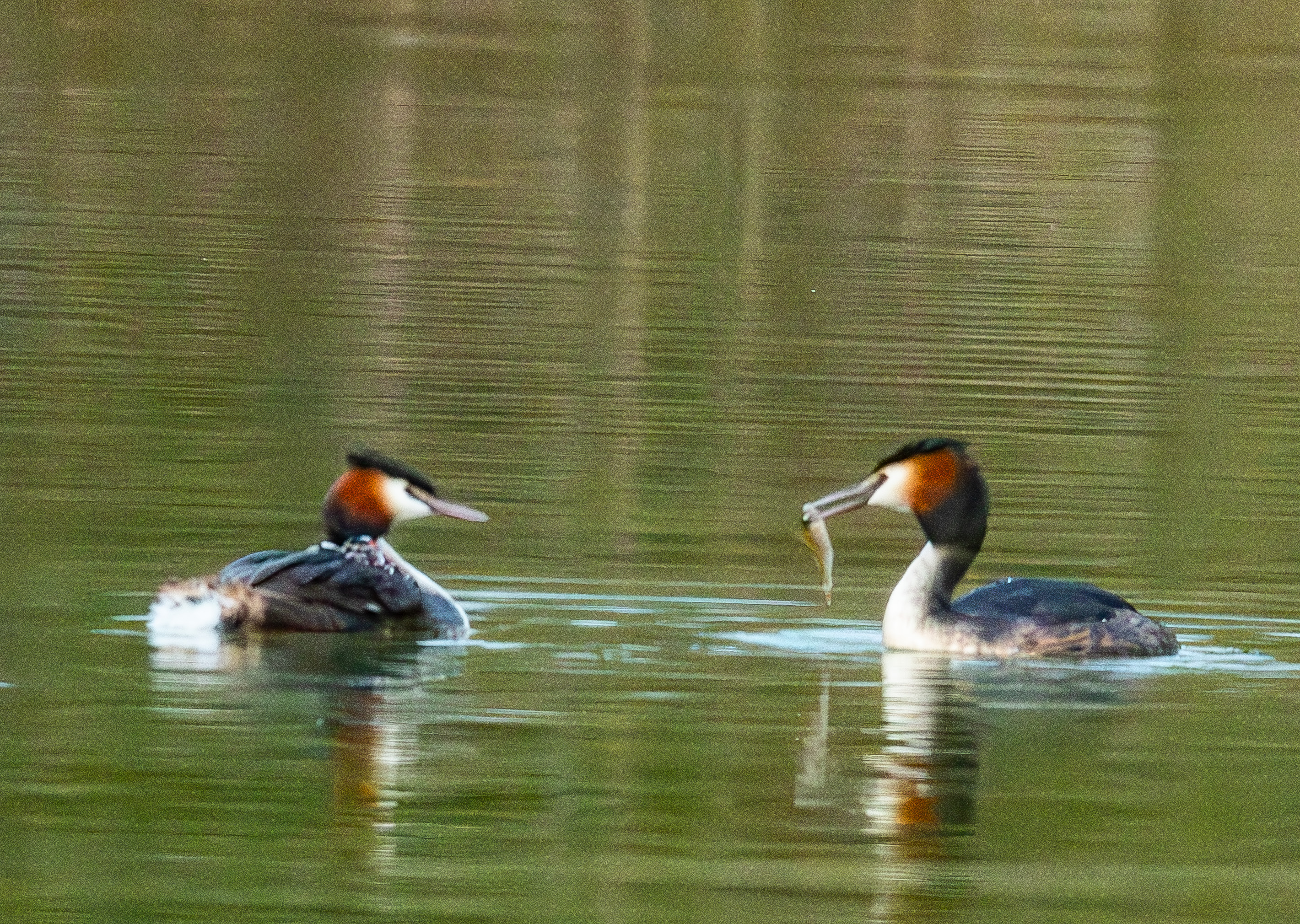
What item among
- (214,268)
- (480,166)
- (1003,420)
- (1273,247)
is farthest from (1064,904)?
(480,166)

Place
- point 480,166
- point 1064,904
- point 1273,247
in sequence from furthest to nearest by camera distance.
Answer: point 480,166 < point 1273,247 < point 1064,904

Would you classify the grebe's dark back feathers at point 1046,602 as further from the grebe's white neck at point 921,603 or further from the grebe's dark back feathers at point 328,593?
the grebe's dark back feathers at point 328,593

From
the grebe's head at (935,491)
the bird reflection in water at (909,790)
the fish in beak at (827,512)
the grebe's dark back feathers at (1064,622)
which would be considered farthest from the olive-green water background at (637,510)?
the grebe's head at (935,491)

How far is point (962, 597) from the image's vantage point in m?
11.4

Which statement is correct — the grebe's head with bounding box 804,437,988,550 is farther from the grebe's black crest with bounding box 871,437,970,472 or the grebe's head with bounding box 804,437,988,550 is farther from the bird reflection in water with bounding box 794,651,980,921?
the bird reflection in water with bounding box 794,651,980,921

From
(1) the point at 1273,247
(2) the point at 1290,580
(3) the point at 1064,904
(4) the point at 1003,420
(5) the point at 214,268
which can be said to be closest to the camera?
(3) the point at 1064,904

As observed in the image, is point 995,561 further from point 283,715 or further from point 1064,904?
point 1064,904

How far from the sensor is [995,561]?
12.7m

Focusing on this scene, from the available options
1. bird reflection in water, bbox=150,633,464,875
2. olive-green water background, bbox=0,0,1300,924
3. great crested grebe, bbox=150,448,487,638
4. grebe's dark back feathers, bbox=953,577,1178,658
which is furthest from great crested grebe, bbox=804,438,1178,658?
bird reflection in water, bbox=150,633,464,875

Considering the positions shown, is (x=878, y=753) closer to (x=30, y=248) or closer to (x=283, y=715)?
(x=283, y=715)

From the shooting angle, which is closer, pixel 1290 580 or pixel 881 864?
pixel 881 864

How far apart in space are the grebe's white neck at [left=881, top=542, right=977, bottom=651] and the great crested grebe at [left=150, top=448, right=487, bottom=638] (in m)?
1.48

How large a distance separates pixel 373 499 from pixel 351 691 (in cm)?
133

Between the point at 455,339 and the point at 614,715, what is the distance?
10.1 metres
